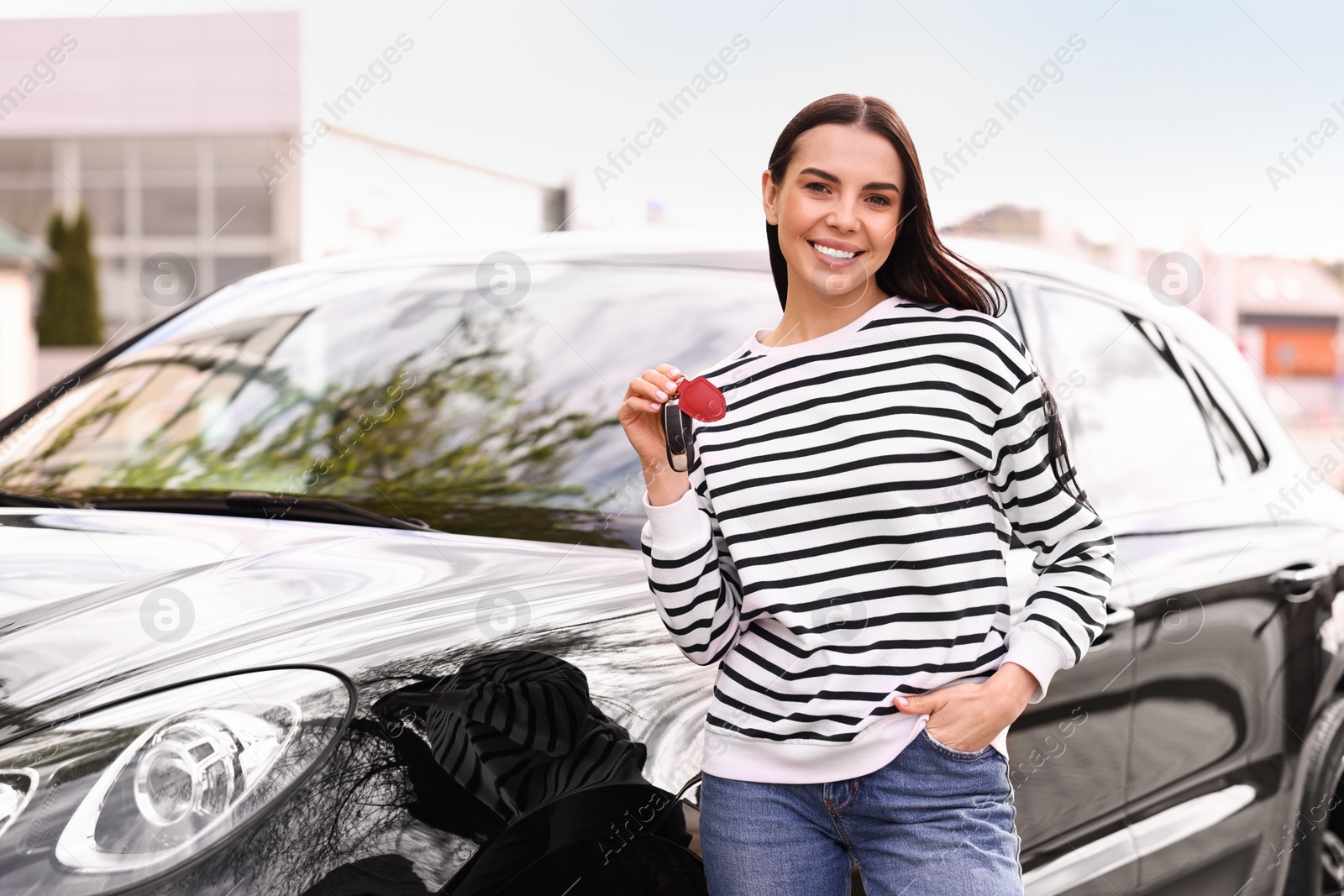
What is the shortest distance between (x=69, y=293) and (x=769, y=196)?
24347mm

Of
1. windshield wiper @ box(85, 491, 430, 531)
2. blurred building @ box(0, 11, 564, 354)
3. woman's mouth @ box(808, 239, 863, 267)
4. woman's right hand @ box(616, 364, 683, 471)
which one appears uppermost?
blurred building @ box(0, 11, 564, 354)

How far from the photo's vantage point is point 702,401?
1.48m

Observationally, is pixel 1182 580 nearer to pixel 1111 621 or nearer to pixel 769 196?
pixel 1111 621

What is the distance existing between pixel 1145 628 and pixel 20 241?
2168 cm

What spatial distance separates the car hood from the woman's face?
1.61 ft

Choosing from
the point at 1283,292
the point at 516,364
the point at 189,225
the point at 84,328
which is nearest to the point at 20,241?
the point at 84,328

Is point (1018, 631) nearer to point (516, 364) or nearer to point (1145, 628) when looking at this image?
point (1145, 628)

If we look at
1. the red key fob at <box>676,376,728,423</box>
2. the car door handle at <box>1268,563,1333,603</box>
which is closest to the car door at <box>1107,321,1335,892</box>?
the car door handle at <box>1268,563,1333,603</box>

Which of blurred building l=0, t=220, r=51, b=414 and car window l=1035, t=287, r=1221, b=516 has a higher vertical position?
blurred building l=0, t=220, r=51, b=414

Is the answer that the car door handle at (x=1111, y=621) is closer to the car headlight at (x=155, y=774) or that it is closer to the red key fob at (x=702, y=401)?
the red key fob at (x=702, y=401)

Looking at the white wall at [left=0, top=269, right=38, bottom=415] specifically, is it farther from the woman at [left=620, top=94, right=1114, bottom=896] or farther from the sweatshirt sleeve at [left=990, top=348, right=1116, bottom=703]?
the sweatshirt sleeve at [left=990, top=348, right=1116, bottom=703]

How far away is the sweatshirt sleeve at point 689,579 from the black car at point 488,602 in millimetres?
100

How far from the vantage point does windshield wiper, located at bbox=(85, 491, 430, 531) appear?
78.7 inches

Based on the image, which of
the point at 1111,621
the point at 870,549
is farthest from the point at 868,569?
the point at 1111,621
